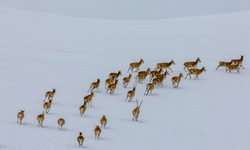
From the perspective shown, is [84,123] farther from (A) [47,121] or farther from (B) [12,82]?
(B) [12,82]

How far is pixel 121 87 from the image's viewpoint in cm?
2562

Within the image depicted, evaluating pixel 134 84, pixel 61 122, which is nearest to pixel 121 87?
pixel 134 84

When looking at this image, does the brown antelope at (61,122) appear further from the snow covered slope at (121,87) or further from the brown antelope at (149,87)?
the brown antelope at (149,87)

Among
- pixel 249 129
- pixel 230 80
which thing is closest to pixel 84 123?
pixel 249 129

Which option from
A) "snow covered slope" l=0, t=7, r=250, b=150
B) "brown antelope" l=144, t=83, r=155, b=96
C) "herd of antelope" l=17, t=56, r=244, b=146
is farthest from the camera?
"brown antelope" l=144, t=83, r=155, b=96

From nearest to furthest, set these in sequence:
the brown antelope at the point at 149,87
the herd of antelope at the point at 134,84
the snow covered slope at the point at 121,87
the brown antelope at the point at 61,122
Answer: the snow covered slope at the point at 121,87 → the brown antelope at the point at 61,122 → the herd of antelope at the point at 134,84 → the brown antelope at the point at 149,87

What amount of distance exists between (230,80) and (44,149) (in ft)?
53.4

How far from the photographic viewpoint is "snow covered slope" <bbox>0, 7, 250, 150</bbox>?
17438mm

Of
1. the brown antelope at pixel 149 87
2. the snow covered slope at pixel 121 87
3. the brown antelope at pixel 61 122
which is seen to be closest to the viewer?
the snow covered slope at pixel 121 87

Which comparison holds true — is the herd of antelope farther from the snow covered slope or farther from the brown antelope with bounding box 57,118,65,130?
the snow covered slope

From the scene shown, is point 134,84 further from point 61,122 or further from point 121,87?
point 61,122

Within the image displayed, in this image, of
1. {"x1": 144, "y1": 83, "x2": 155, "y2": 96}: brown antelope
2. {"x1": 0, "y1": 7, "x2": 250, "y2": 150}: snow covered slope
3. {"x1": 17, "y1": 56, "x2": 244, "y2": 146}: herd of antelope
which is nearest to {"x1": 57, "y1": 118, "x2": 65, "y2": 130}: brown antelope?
{"x1": 17, "y1": 56, "x2": 244, "y2": 146}: herd of antelope

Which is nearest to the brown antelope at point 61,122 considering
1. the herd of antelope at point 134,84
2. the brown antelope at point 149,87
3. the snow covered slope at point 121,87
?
the herd of antelope at point 134,84

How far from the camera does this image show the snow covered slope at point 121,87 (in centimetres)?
1744
